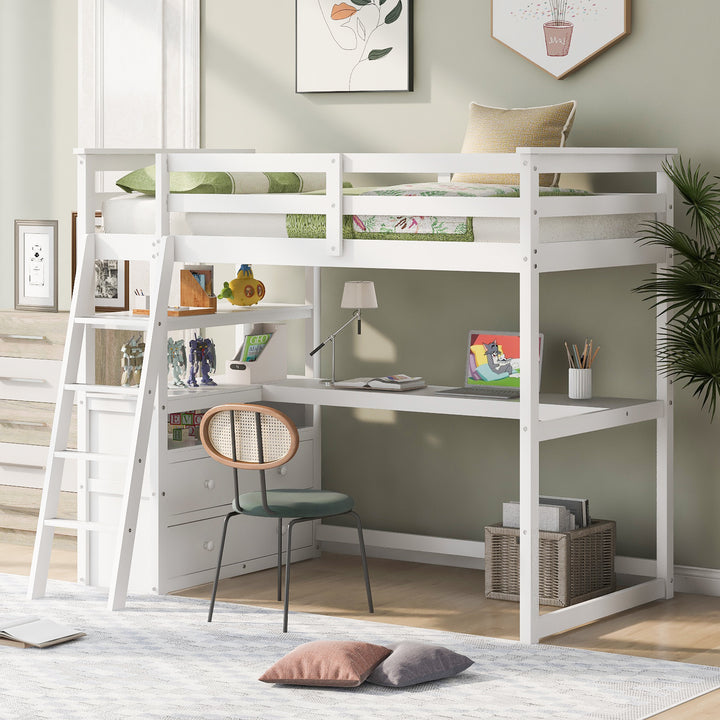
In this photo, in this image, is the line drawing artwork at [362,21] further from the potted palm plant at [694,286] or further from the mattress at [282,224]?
the potted palm plant at [694,286]

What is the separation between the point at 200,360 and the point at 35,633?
1.25m

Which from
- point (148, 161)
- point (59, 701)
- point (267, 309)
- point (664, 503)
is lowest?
point (59, 701)

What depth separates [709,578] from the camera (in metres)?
4.87

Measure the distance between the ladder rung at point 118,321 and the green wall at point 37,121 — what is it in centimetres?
128

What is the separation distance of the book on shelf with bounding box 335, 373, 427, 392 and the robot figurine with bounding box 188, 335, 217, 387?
463 mm

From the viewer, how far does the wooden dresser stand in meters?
5.54

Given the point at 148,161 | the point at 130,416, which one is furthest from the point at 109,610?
the point at 148,161

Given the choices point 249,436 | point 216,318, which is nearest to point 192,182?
point 216,318

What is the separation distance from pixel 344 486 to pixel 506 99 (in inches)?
61.4

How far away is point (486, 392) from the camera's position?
493 centimetres

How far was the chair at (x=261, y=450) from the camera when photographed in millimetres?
4273

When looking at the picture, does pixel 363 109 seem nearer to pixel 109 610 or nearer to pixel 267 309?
pixel 267 309

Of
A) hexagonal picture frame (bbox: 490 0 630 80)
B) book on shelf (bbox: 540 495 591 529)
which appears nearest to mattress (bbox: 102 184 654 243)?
hexagonal picture frame (bbox: 490 0 630 80)

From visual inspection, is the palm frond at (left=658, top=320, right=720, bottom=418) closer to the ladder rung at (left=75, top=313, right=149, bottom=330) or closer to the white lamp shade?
the white lamp shade
